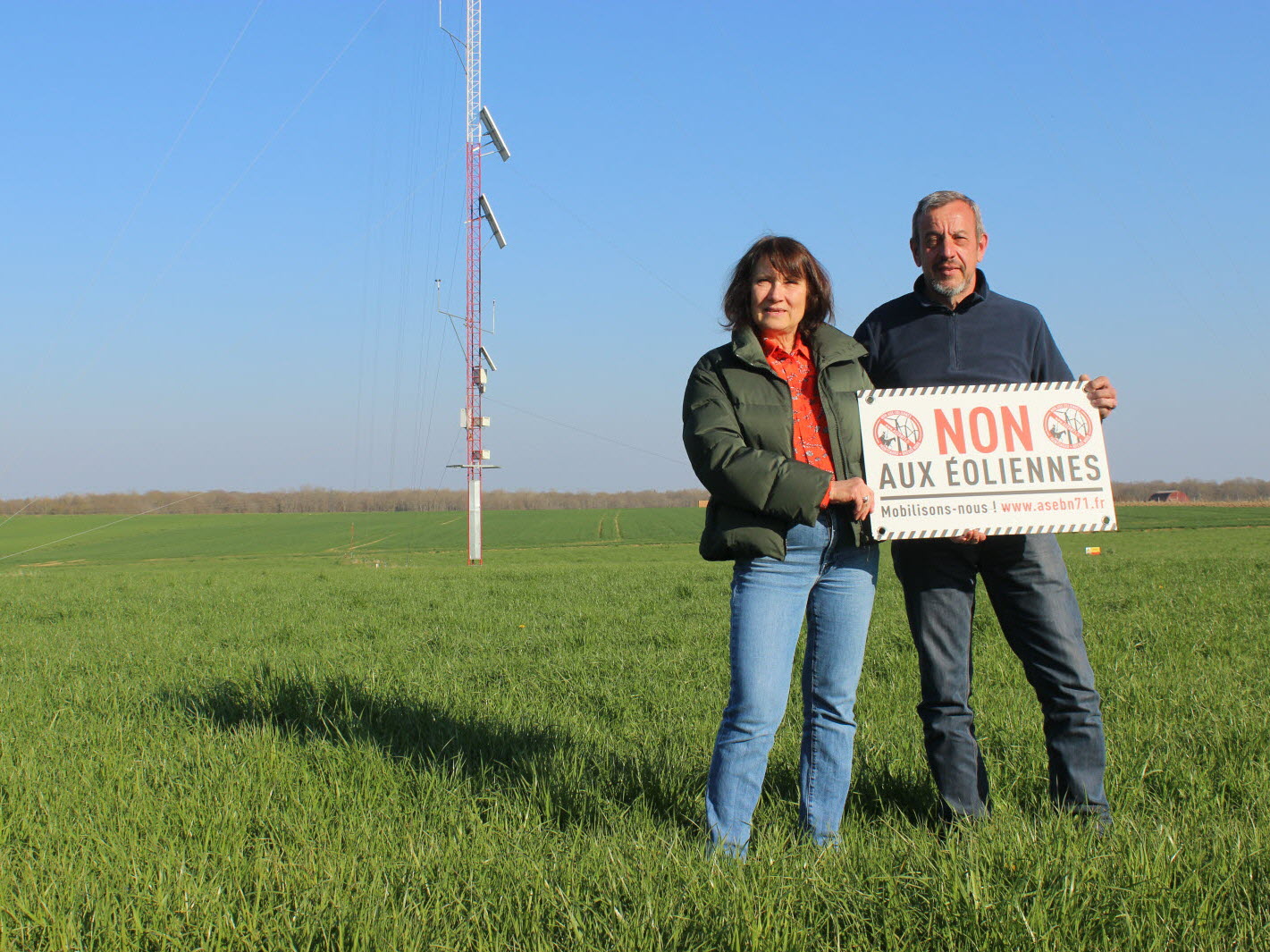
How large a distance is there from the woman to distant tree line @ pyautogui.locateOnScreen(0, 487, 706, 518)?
275 ft

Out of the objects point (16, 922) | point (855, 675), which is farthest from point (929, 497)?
point (16, 922)

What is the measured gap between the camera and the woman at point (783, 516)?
292 cm

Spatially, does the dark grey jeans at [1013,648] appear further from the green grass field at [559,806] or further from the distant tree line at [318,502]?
the distant tree line at [318,502]

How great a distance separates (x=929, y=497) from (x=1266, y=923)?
1545 millimetres

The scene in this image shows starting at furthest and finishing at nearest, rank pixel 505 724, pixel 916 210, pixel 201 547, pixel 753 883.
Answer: pixel 201 547, pixel 505 724, pixel 916 210, pixel 753 883

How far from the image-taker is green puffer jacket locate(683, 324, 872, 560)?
2859mm

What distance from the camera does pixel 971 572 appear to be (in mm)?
3408

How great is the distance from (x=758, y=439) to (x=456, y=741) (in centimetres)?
226

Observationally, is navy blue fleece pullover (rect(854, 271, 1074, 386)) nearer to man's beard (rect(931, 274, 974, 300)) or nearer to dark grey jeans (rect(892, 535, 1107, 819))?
man's beard (rect(931, 274, 974, 300))

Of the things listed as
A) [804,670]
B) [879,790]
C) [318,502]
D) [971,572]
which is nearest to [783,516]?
[804,670]

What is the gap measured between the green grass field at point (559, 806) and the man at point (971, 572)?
0.21 meters

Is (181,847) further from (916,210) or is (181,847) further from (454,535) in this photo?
(454,535)

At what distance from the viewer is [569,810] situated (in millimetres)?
3324

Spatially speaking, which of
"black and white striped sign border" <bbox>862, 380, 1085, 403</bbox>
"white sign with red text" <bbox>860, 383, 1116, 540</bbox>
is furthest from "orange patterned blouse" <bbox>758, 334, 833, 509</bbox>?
"black and white striped sign border" <bbox>862, 380, 1085, 403</bbox>
